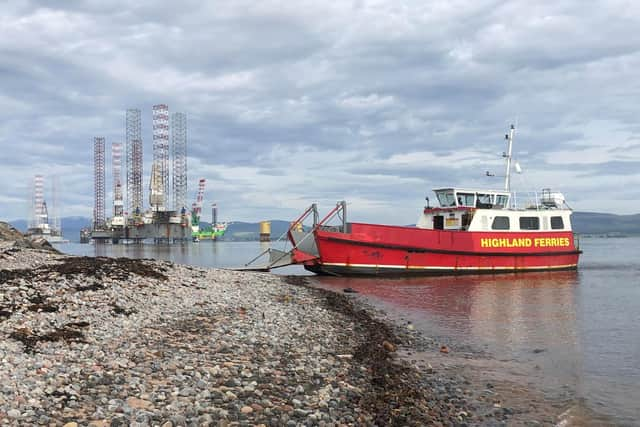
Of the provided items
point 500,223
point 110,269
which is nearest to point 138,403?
point 110,269

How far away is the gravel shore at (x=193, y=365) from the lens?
5.67 meters

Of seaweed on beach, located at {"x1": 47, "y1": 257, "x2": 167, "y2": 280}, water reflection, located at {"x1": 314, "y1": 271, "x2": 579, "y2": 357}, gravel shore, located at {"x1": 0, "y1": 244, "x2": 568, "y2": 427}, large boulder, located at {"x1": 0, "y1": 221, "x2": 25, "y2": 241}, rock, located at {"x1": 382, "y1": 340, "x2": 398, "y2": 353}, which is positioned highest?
large boulder, located at {"x1": 0, "y1": 221, "x2": 25, "y2": 241}

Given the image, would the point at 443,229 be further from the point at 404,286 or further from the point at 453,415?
the point at 453,415

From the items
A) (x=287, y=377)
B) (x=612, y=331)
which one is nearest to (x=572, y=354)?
(x=612, y=331)

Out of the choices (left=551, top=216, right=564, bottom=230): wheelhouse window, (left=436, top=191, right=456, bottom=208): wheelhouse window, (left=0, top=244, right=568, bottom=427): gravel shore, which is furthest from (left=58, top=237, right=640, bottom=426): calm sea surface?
(left=436, top=191, right=456, bottom=208): wheelhouse window

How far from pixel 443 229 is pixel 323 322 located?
18861mm

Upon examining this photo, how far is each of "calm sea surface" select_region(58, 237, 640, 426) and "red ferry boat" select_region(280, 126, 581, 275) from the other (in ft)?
3.17

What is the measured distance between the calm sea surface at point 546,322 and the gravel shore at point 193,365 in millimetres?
1993

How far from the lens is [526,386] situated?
8.73 meters

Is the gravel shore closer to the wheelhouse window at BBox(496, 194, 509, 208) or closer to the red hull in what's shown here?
the red hull

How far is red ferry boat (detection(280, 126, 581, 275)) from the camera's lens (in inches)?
1071

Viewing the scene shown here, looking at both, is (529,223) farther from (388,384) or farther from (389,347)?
(388,384)

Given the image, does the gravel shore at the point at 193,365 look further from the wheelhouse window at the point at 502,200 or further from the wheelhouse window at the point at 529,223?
the wheelhouse window at the point at 529,223

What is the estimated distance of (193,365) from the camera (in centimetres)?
732
